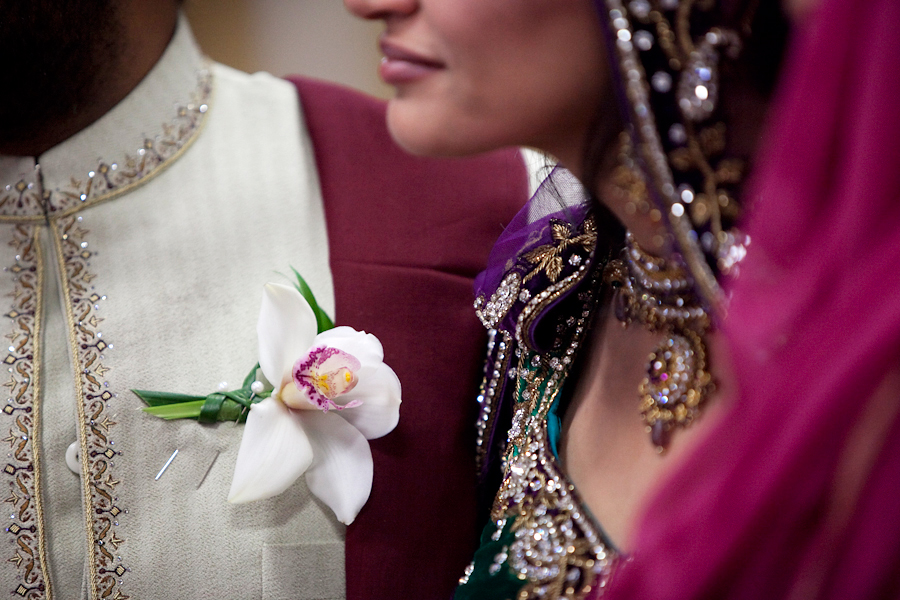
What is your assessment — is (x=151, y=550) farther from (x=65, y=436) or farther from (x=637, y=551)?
(x=637, y=551)

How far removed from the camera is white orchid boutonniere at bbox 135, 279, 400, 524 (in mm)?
668

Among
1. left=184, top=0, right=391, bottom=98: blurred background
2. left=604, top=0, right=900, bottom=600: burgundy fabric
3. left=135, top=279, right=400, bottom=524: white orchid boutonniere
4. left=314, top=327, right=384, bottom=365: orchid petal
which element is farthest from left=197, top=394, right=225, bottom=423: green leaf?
left=184, top=0, right=391, bottom=98: blurred background

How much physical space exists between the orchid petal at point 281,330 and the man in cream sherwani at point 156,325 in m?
0.06

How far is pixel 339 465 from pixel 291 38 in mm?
1514

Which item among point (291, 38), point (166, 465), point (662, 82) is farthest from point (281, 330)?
point (291, 38)

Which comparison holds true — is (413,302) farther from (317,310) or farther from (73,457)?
(73,457)

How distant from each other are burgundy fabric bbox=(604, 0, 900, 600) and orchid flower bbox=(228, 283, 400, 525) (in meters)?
0.32

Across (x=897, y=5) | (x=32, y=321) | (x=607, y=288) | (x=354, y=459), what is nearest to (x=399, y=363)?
(x=354, y=459)

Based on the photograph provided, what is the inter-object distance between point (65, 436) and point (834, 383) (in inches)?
24.5

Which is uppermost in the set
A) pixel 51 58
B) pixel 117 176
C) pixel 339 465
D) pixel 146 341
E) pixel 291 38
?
pixel 291 38

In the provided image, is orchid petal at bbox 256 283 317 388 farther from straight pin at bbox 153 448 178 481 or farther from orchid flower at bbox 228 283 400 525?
straight pin at bbox 153 448 178 481

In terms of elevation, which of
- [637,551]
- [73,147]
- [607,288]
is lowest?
[637,551]

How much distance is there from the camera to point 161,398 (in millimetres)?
710

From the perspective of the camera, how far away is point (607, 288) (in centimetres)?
73
